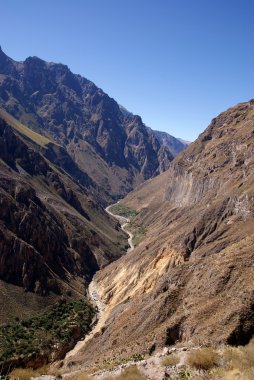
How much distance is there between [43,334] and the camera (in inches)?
2276

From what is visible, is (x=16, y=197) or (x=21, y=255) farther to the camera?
(x=16, y=197)

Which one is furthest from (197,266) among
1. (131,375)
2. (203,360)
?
(131,375)

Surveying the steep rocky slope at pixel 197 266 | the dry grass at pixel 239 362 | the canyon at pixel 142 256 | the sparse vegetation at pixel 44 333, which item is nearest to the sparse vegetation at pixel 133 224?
the canyon at pixel 142 256

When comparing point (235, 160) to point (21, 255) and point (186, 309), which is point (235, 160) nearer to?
point (21, 255)

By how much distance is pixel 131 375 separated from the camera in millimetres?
22812

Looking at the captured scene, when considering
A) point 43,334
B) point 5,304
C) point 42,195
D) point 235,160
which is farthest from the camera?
point 42,195

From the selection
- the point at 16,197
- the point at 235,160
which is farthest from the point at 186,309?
the point at 235,160

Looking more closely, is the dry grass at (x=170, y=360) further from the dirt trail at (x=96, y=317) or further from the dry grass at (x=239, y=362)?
the dirt trail at (x=96, y=317)

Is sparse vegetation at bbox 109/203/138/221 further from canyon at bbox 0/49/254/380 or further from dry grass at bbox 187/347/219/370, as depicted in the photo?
dry grass at bbox 187/347/219/370

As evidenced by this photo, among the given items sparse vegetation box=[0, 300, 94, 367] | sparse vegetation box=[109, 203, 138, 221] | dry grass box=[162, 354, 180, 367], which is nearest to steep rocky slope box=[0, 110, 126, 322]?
sparse vegetation box=[0, 300, 94, 367]

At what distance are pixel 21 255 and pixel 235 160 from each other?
63046 millimetres

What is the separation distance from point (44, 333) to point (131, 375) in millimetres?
38504

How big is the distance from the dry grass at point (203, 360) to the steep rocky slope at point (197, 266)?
438 centimetres

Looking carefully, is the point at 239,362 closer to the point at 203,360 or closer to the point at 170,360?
the point at 203,360
